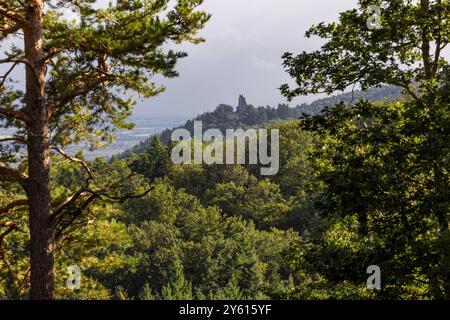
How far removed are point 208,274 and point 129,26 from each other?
44107 millimetres

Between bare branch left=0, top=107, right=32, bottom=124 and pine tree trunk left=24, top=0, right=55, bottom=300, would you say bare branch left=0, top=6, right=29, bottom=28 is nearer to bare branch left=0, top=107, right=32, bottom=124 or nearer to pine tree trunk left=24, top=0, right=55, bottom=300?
pine tree trunk left=24, top=0, right=55, bottom=300

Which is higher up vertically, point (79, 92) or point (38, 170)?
point (79, 92)

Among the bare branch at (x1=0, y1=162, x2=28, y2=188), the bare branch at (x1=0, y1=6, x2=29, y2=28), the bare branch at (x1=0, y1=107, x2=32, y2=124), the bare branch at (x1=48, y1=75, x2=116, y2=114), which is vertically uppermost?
the bare branch at (x1=0, y1=6, x2=29, y2=28)

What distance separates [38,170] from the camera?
8.57m

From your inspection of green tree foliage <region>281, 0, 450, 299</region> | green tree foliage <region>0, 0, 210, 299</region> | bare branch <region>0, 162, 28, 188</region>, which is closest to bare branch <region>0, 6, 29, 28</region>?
green tree foliage <region>0, 0, 210, 299</region>

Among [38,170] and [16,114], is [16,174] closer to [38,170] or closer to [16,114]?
[38,170]

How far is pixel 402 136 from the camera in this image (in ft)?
28.1

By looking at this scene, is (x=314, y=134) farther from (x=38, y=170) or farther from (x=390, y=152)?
(x=38, y=170)

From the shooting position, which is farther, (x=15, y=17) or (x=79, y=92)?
(x=79, y=92)

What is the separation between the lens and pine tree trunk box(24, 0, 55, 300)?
8.37 metres

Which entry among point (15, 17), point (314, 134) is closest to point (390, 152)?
point (314, 134)

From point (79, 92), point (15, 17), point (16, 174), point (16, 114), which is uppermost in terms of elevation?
point (15, 17)

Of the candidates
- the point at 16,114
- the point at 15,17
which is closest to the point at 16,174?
the point at 16,114

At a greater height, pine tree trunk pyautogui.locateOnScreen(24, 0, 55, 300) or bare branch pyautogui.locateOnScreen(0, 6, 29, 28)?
bare branch pyautogui.locateOnScreen(0, 6, 29, 28)
